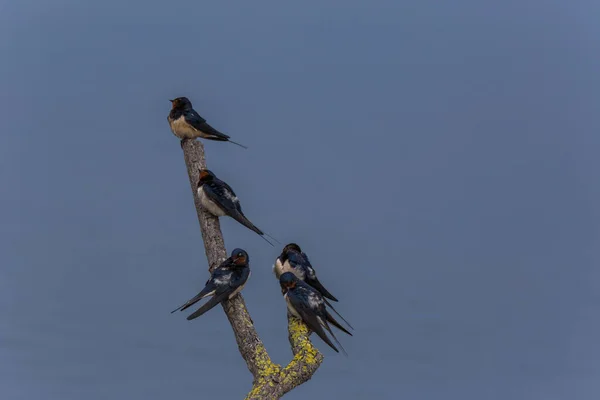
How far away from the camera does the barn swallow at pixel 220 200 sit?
14.9 m

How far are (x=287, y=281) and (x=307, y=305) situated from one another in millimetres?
575

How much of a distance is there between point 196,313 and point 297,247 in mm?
2611

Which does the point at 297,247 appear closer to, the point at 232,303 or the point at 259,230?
the point at 259,230

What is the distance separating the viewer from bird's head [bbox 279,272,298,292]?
14.0m

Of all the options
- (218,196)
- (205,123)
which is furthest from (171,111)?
(218,196)

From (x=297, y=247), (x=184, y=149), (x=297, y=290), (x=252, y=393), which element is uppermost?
(x=184, y=149)

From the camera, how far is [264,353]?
13.1 metres

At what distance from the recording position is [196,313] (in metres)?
13.4

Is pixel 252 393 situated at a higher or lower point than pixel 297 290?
lower

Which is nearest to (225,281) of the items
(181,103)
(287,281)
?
(287,281)

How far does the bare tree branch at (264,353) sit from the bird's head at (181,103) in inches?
113

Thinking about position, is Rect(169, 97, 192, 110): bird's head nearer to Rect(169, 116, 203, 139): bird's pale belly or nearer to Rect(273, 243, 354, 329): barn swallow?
Rect(169, 116, 203, 139): bird's pale belly

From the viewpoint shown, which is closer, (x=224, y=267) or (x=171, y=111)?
(x=224, y=267)

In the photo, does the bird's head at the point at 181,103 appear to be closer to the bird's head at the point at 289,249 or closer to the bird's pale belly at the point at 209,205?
the bird's pale belly at the point at 209,205
